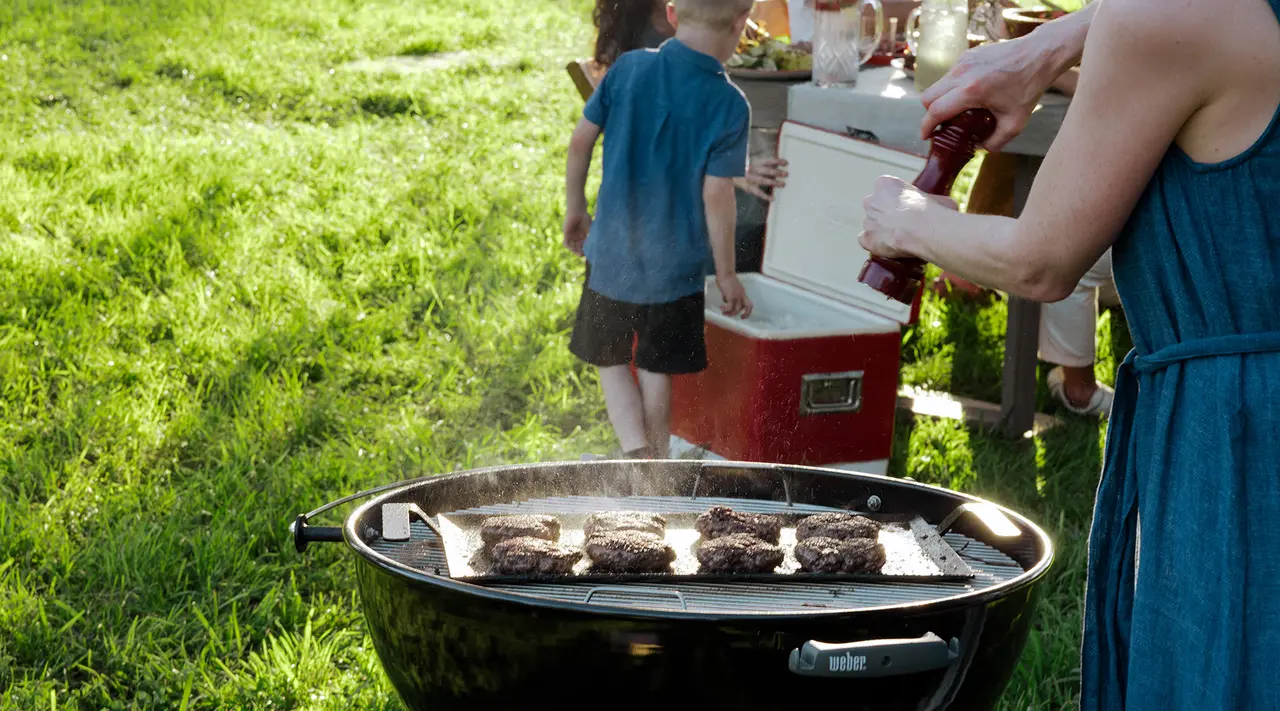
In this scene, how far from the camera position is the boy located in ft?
13.1

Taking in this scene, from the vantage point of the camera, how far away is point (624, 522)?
2375 millimetres

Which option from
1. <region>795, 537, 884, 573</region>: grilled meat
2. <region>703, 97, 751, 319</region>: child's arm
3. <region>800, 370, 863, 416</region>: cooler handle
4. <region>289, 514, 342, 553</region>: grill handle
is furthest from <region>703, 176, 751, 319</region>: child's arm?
<region>289, 514, 342, 553</region>: grill handle

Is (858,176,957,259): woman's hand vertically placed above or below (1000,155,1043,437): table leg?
above

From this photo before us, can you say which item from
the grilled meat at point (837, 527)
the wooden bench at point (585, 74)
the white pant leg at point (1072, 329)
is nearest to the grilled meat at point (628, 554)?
the grilled meat at point (837, 527)

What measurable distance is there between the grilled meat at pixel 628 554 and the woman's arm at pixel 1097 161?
70cm

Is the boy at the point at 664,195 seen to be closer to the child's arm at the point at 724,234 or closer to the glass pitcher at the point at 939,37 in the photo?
the child's arm at the point at 724,234

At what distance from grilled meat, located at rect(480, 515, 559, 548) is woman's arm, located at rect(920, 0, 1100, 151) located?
94 cm

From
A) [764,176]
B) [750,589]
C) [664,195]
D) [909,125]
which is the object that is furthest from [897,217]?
[764,176]

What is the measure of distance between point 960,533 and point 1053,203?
1.05 metres

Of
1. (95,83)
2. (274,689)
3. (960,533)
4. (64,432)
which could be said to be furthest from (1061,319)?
(95,83)

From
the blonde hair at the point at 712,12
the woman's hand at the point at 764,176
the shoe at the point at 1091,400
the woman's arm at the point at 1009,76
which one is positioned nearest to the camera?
the woman's arm at the point at 1009,76

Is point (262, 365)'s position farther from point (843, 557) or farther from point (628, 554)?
point (843, 557)

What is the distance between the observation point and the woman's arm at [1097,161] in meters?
1.40

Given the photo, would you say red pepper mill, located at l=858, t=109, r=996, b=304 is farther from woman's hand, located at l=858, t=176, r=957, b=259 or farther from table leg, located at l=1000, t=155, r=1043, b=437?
table leg, located at l=1000, t=155, r=1043, b=437
